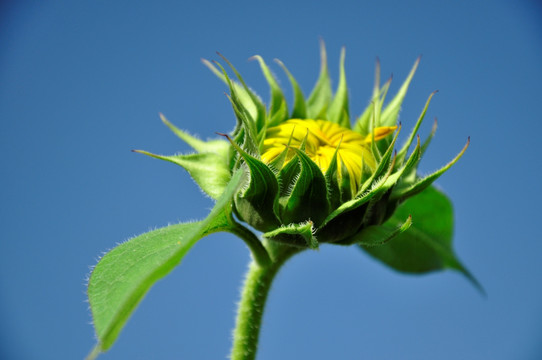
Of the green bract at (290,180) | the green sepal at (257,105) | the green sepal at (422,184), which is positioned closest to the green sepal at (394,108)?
the green bract at (290,180)

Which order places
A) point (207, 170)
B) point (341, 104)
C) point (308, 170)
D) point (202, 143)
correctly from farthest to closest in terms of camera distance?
point (341, 104) < point (202, 143) < point (207, 170) < point (308, 170)

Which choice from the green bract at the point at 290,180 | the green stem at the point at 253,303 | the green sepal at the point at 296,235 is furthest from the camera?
the green stem at the point at 253,303

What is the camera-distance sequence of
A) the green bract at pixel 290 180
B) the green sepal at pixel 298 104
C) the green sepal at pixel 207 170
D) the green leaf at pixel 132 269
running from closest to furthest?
the green leaf at pixel 132 269
the green bract at pixel 290 180
the green sepal at pixel 207 170
the green sepal at pixel 298 104

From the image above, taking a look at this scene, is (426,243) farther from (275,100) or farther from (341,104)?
(275,100)

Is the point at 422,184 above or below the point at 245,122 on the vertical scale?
below

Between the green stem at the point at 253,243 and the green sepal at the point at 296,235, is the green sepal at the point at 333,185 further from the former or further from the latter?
the green stem at the point at 253,243

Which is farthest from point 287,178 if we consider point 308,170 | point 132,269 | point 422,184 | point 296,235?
point 132,269
